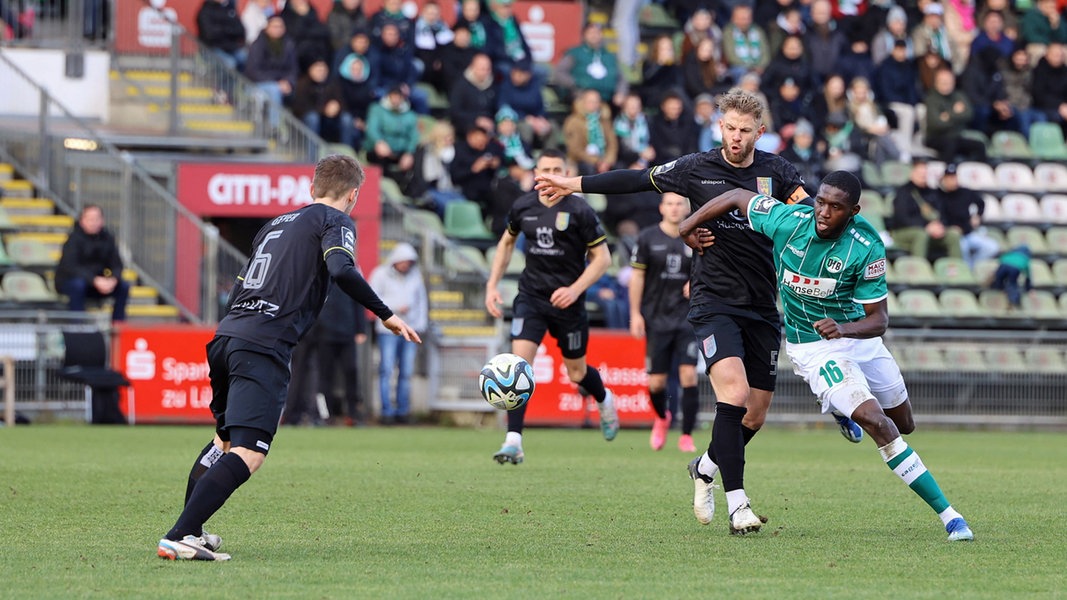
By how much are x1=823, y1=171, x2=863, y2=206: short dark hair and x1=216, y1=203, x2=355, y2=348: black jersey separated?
8.24ft

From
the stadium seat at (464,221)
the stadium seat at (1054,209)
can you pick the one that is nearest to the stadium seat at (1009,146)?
the stadium seat at (1054,209)

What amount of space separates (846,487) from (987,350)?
10206 millimetres

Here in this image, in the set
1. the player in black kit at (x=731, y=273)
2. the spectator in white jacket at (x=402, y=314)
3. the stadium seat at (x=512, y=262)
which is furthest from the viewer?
the stadium seat at (x=512, y=262)

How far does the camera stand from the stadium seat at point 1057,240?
2580cm

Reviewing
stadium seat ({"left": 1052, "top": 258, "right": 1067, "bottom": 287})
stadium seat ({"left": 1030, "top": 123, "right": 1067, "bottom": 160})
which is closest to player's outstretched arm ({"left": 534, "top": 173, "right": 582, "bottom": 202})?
stadium seat ({"left": 1052, "top": 258, "right": 1067, "bottom": 287})

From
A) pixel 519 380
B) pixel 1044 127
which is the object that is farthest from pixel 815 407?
pixel 519 380

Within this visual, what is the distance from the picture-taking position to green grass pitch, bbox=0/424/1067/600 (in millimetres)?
6887

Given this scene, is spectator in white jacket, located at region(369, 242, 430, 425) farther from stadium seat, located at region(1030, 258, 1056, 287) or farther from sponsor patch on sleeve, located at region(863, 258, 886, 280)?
sponsor patch on sleeve, located at region(863, 258, 886, 280)

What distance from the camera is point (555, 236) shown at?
13.8m

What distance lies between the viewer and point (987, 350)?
21438 millimetres

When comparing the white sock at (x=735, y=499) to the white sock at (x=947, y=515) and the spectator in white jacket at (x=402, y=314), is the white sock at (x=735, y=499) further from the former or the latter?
the spectator in white jacket at (x=402, y=314)

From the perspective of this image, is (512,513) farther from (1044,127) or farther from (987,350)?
(1044,127)

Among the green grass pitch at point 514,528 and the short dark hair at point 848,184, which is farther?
the short dark hair at point 848,184

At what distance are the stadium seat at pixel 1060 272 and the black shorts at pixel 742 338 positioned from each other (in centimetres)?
1659
